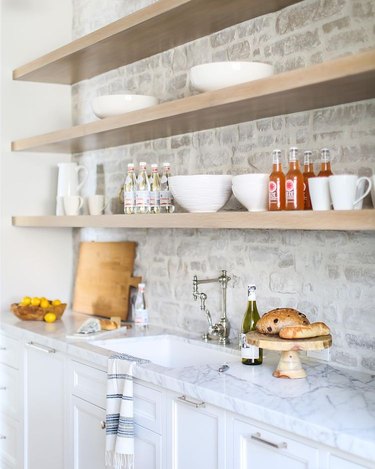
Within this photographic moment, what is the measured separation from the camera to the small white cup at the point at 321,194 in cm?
246

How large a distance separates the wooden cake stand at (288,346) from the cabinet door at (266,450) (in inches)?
11.9

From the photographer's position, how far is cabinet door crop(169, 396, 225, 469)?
95.7 inches

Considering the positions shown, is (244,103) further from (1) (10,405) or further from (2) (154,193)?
(1) (10,405)

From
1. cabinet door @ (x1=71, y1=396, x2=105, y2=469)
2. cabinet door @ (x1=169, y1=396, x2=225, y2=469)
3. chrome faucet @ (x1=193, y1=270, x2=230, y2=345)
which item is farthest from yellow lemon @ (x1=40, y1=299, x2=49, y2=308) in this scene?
cabinet door @ (x1=169, y1=396, x2=225, y2=469)

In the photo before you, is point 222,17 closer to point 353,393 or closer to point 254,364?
point 254,364

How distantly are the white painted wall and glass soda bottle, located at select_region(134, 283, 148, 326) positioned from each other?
3.12ft

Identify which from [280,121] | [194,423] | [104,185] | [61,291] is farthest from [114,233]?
[194,423]

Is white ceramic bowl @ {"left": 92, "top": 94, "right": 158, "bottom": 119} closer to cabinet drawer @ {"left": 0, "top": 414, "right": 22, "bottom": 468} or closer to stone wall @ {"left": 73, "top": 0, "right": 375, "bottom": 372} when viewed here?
stone wall @ {"left": 73, "top": 0, "right": 375, "bottom": 372}

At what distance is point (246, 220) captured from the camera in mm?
2740

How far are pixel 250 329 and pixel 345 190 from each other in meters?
0.88

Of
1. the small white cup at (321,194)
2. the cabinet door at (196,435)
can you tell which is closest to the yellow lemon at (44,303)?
the cabinet door at (196,435)

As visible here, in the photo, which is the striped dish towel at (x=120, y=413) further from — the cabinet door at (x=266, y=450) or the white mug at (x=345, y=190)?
the white mug at (x=345, y=190)

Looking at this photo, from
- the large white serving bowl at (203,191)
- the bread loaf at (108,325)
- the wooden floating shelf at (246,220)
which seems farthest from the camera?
the bread loaf at (108,325)

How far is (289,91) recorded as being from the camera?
2.54 m
